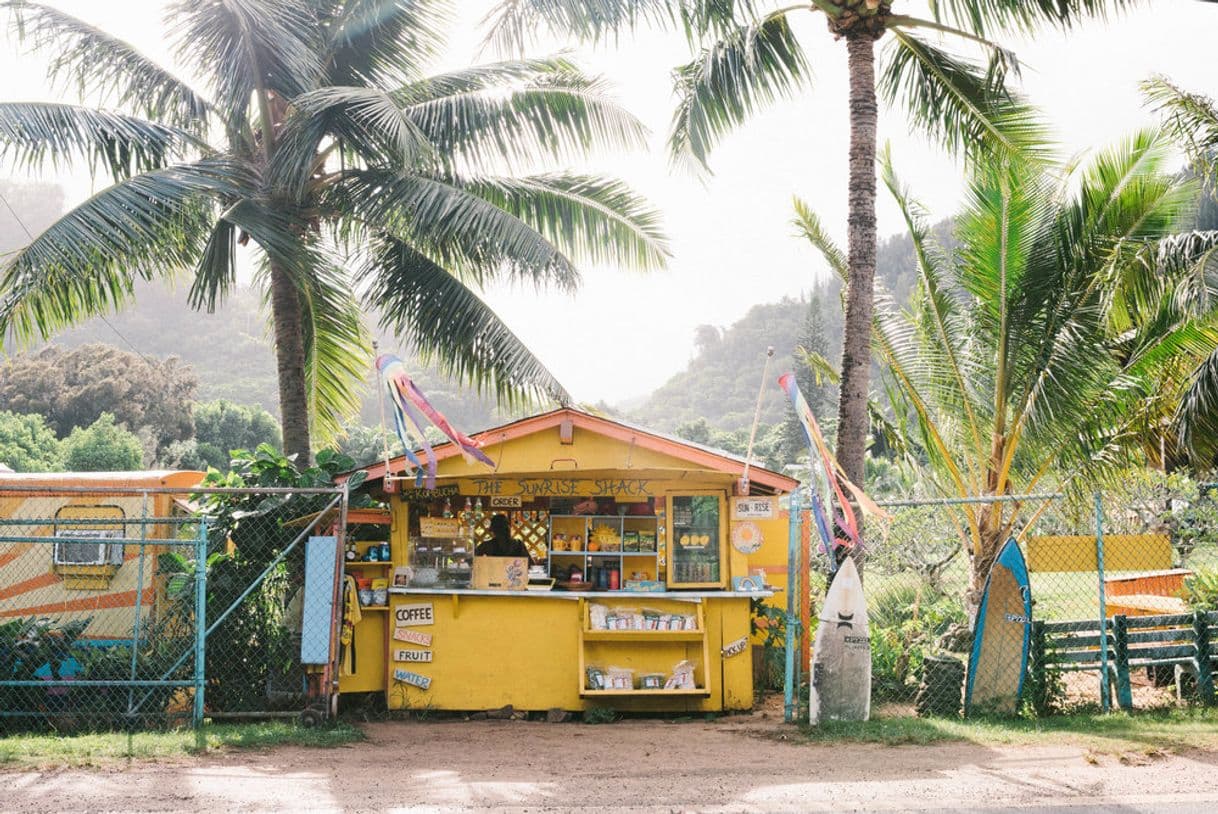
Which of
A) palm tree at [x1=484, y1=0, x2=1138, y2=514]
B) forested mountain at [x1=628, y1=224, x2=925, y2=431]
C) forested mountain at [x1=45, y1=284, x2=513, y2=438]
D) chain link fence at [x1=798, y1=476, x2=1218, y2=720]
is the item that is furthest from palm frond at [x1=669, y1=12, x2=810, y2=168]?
forested mountain at [x1=628, y1=224, x2=925, y2=431]

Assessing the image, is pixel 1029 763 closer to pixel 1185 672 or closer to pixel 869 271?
pixel 1185 672

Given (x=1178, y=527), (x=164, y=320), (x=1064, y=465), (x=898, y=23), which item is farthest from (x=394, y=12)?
(x=164, y=320)

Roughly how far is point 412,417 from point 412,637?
2246 millimetres

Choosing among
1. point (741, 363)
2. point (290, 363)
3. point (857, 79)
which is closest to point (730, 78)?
point (857, 79)

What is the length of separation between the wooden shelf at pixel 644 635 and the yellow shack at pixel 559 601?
0.8 inches

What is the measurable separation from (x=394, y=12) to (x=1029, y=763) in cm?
1113

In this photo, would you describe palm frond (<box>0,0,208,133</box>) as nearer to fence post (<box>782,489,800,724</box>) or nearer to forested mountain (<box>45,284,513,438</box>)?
fence post (<box>782,489,800,724</box>)

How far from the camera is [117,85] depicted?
12.9 meters

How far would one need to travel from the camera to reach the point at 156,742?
8617mm

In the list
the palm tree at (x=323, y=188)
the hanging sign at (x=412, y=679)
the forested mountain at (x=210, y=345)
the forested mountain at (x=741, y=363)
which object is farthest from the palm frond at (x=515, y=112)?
the forested mountain at (x=741, y=363)

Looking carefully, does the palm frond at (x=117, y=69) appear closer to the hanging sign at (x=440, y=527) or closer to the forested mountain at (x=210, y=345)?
the hanging sign at (x=440, y=527)

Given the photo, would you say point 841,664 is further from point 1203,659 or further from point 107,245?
point 107,245

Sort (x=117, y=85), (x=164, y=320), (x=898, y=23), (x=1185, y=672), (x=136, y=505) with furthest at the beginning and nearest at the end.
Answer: (x=164, y=320)
(x=117, y=85)
(x=136, y=505)
(x=898, y=23)
(x=1185, y=672)

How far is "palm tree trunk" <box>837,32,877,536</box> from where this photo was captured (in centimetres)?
1070
